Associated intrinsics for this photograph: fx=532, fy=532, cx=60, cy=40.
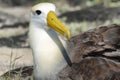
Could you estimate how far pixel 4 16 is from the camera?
31.4 ft

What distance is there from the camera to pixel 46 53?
4.98 metres

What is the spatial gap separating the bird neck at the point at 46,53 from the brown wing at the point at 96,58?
93 millimetres

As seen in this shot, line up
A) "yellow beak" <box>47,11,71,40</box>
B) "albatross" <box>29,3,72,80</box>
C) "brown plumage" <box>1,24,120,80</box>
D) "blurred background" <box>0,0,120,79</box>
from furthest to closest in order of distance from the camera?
"blurred background" <box>0,0,120,79</box>
"albatross" <box>29,3,72,80</box>
"brown plumage" <box>1,24,120,80</box>
"yellow beak" <box>47,11,71,40</box>

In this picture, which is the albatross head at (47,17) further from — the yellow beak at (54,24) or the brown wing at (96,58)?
the brown wing at (96,58)

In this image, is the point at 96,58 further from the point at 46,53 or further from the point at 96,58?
the point at 46,53

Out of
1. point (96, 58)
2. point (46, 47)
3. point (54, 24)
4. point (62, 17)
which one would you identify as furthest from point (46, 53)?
point (62, 17)

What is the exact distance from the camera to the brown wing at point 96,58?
15.9 feet

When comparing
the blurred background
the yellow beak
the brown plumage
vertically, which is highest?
the blurred background

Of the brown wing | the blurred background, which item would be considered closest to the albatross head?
the brown wing

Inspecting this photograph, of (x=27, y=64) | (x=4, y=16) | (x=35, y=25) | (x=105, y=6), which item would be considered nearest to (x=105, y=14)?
(x=105, y=6)

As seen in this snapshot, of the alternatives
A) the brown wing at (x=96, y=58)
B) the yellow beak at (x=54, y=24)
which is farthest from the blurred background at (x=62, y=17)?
the yellow beak at (x=54, y=24)

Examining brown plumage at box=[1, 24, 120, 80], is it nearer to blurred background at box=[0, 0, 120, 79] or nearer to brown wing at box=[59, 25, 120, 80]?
brown wing at box=[59, 25, 120, 80]

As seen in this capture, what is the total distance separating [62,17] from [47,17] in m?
4.53

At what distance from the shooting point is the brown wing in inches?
190
